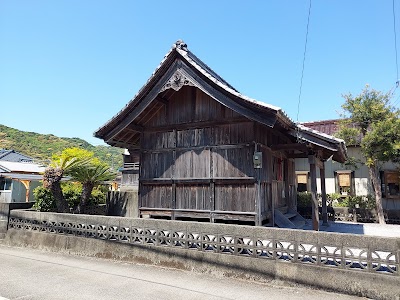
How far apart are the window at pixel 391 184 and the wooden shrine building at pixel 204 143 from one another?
12.4 m

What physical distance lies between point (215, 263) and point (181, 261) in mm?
1000

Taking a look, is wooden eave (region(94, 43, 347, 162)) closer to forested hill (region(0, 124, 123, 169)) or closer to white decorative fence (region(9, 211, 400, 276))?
white decorative fence (region(9, 211, 400, 276))

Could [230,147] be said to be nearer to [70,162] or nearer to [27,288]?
[27,288]

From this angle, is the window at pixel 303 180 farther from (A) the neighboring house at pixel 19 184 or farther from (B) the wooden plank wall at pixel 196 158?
(A) the neighboring house at pixel 19 184

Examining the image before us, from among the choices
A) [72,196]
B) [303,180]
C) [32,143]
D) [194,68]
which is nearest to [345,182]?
[303,180]

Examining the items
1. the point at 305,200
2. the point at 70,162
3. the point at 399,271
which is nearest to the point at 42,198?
the point at 70,162

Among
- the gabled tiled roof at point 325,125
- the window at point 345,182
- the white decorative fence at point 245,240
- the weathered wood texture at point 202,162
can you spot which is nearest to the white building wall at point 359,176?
the window at point 345,182

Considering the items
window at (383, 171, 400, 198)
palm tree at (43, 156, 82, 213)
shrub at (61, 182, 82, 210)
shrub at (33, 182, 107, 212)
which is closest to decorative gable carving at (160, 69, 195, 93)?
palm tree at (43, 156, 82, 213)

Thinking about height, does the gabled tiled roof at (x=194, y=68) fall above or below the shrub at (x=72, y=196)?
above

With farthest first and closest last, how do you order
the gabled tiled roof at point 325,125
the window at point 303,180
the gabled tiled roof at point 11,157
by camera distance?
1. the gabled tiled roof at point 11,157
2. the gabled tiled roof at point 325,125
3. the window at point 303,180

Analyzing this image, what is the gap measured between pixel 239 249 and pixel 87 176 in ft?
28.7

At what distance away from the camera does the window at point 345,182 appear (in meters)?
19.8

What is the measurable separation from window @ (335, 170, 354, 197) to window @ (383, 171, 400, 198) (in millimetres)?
2107

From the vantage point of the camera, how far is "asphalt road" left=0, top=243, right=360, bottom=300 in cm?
537
